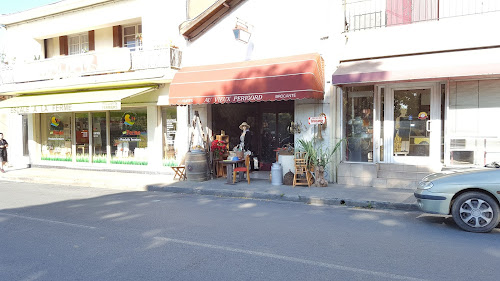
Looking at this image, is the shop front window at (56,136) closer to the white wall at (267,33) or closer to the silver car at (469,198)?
the white wall at (267,33)

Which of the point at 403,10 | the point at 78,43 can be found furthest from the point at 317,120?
the point at 78,43

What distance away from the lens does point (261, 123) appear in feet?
47.1

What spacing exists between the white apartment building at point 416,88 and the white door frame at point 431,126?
26mm

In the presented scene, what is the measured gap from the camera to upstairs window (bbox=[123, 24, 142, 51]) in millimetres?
15266

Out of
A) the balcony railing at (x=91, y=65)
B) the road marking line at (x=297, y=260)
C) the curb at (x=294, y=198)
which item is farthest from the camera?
the balcony railing at (x=91, y=65)

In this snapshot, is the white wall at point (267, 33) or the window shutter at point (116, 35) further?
the window shutter at point (116, 35)

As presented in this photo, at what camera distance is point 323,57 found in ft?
37.2

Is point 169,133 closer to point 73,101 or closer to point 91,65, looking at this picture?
point 73,101

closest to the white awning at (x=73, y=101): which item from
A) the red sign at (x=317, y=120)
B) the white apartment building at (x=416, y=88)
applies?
the red sign at (x=317, y=120)

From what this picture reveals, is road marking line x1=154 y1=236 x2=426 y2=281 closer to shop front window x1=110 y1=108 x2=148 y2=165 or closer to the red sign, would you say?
the red sign

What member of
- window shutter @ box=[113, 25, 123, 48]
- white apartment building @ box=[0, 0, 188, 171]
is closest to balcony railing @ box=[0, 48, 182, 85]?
white apartment building @ box=[0, 0, 188, 171]

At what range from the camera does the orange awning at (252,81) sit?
10.5 meters

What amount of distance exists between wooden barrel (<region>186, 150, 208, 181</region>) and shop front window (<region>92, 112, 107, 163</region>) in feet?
19.0

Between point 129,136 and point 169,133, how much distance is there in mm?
2007
